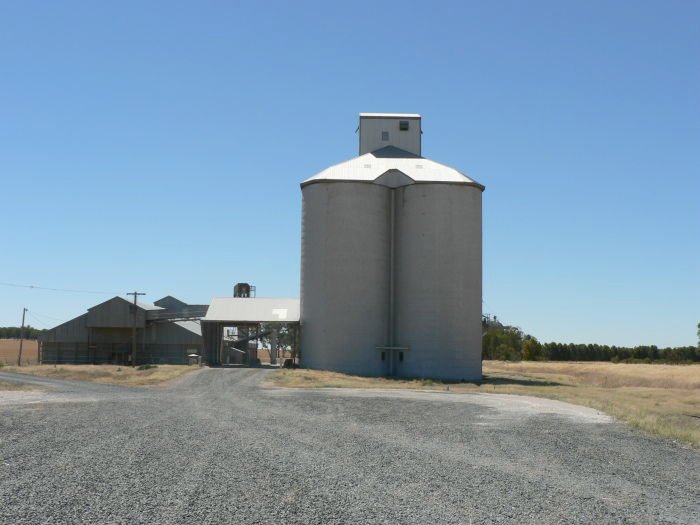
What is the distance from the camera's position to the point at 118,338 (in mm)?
78312

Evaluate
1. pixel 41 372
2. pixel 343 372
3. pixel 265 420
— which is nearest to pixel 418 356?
pixel 343 372

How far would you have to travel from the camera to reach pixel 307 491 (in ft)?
43.0

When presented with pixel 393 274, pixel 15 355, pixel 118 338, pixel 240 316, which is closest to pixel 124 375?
pixel 240 316

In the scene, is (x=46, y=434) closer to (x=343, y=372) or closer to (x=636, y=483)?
(x=636, y=483)

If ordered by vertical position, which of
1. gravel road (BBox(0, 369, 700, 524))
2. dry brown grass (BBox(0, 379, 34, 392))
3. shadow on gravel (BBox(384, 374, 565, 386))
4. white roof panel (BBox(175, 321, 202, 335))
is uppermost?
white roof panel (BBox(175, 321, 202, 335))

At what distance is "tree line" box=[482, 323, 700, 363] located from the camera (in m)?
134

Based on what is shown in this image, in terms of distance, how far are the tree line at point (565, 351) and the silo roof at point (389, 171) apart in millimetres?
71768

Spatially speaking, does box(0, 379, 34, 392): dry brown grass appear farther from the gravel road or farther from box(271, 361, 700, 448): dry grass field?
box(271, 361, 700, 448): dry grass field

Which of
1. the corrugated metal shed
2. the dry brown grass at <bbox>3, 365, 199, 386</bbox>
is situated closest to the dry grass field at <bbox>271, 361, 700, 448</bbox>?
the dry brown grass at <bbox>3, 365, 199, 386</bbox>

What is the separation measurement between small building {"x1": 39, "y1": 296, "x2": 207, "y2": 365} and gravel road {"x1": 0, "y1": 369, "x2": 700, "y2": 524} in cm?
4879

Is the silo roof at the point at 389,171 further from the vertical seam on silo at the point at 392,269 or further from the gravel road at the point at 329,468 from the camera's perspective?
the gravel road at the point at 329,468

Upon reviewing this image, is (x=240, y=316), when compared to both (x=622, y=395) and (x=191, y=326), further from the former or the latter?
(x=622, y=395)

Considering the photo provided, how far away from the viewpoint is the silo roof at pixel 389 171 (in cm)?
6278

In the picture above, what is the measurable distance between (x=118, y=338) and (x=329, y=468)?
67165 millimetres
